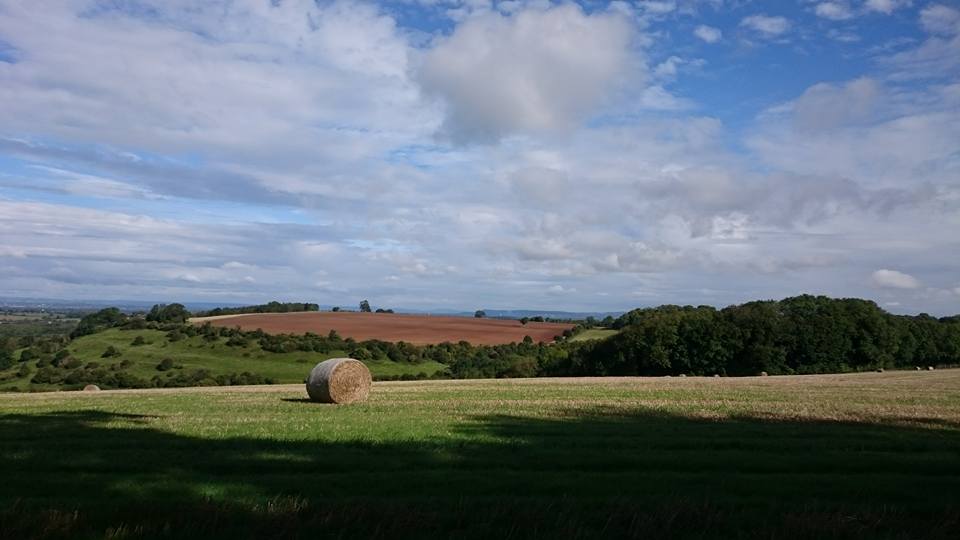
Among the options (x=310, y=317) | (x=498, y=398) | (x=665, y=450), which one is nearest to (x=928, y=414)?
(x=665, y=450)

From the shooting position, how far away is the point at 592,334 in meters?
78.1

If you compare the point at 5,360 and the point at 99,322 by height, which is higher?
the point at 99,322

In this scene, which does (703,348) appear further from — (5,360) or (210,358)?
(5,360)

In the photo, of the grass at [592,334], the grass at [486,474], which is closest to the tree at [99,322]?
the grass at [592,334]

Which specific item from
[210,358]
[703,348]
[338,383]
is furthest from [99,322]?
[338,383]

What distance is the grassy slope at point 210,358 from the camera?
59594mm

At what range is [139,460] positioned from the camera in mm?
10359

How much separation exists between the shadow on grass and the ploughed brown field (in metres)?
51.6

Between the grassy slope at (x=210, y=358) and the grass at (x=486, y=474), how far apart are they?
42407mm

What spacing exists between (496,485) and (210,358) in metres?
61.1

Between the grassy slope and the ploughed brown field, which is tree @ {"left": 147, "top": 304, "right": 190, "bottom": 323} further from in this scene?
the grassy slope

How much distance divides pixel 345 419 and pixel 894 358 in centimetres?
5841

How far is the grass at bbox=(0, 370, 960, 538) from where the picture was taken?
22.4ft

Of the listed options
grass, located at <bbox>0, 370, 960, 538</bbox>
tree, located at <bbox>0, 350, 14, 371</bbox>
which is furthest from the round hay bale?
tree, located at <bbox>0, 350, 14, 371</bbox>
